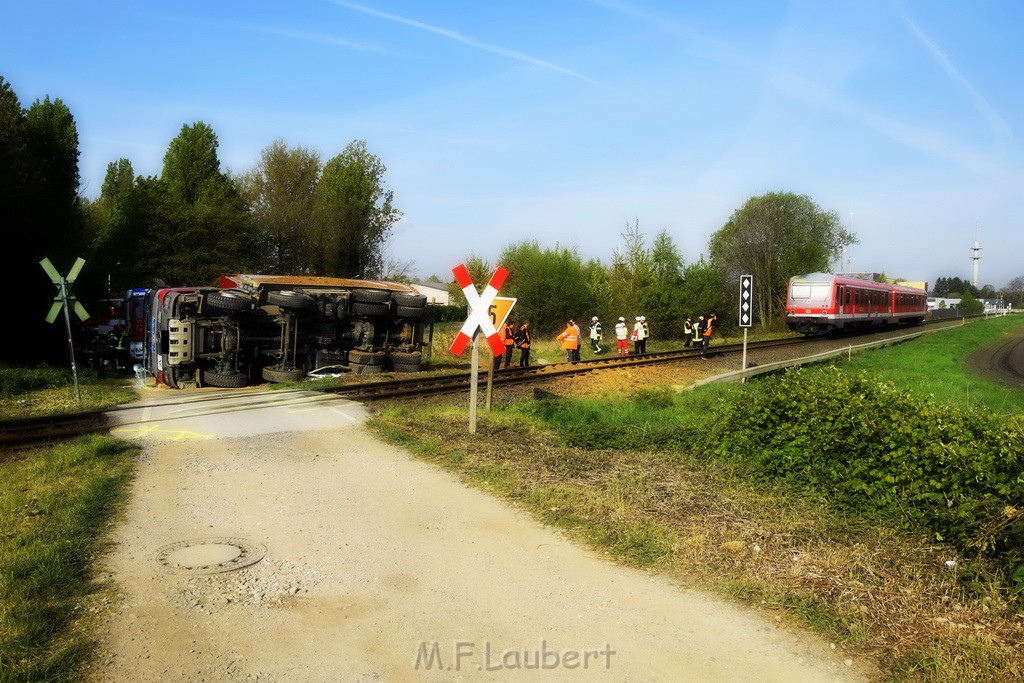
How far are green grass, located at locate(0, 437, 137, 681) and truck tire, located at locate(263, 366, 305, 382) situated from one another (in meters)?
7.38

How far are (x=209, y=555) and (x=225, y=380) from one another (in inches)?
450

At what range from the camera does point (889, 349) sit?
107ft

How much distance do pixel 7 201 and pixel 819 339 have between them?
34.6 metres

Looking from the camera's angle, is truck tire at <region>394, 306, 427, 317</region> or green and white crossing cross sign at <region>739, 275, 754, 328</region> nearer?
truck tire at <region>394, 306, 427, 317</region>

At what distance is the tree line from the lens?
86.7 ft

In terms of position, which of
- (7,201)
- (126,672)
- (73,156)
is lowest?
(126,672)

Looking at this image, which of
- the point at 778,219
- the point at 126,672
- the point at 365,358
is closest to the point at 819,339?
the point at 778,219

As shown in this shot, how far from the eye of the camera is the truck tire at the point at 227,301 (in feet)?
53.1

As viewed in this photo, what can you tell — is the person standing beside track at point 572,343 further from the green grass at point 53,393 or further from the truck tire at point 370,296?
Result: the green grass at point 53,393

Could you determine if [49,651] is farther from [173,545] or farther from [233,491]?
[233,491]

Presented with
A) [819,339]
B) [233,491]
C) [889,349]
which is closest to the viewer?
[233,491]

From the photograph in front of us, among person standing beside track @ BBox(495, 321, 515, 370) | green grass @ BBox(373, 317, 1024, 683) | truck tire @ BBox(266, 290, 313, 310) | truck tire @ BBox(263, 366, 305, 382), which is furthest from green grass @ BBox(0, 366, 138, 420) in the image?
person standing beside track @ BBox(495, 321, 515, 370)

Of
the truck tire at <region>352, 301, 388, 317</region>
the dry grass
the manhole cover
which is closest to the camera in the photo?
the dry grass

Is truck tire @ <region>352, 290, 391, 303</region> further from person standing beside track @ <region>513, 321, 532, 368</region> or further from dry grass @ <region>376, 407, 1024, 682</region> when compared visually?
dry grass @ <region>376, 407, 1024, 682</region>
